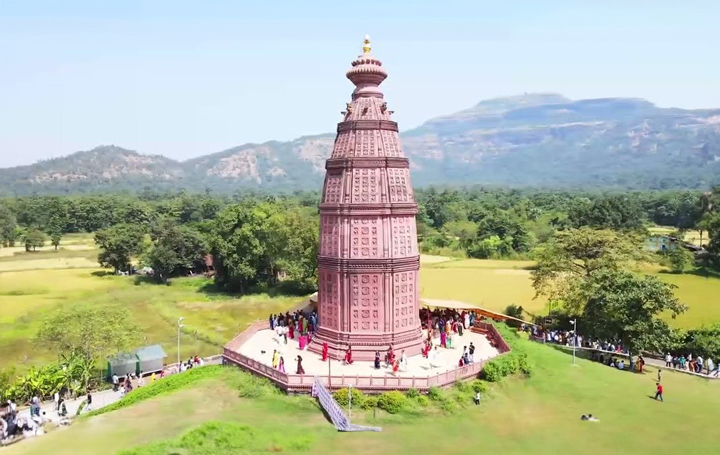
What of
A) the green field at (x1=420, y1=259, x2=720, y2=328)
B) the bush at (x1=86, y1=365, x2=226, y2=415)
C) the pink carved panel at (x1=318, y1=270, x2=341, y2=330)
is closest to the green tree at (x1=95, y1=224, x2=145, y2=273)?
the green field at (x1=420, y1=259, x2=720, y2=328)

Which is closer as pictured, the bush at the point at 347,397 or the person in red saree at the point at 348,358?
the bush at the point at 347,397

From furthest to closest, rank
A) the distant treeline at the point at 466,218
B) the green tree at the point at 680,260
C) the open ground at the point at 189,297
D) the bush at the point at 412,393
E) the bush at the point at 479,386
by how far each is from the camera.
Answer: the distant treeline at the point at 466,218, the green tree at the point at 680,260, the open ground at the point at 189,297, the bush at the point at 479,386, the bush at the point at 412,393

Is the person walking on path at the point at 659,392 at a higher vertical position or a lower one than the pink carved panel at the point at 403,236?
lower

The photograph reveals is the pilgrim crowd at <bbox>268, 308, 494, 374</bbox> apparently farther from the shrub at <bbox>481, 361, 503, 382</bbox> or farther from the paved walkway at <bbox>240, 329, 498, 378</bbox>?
the shrub at <bbox>481, 361, 503, 382</bbox>

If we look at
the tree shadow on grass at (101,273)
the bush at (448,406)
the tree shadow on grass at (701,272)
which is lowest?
the tree shadow on grass at (101,273)

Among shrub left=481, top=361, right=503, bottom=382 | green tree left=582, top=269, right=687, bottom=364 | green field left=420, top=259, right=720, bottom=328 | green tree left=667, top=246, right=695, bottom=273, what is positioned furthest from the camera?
green tree left=667, top=246, right=695, bottom=273

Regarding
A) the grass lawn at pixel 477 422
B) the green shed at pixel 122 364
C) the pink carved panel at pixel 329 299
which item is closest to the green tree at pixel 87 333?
the green shed at pixel 122 364

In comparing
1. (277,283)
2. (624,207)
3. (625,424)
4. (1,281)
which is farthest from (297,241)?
(624,207)

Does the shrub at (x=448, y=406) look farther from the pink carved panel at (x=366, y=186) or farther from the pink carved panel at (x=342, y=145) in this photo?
the pink carved panel at (x=342, y=145)
